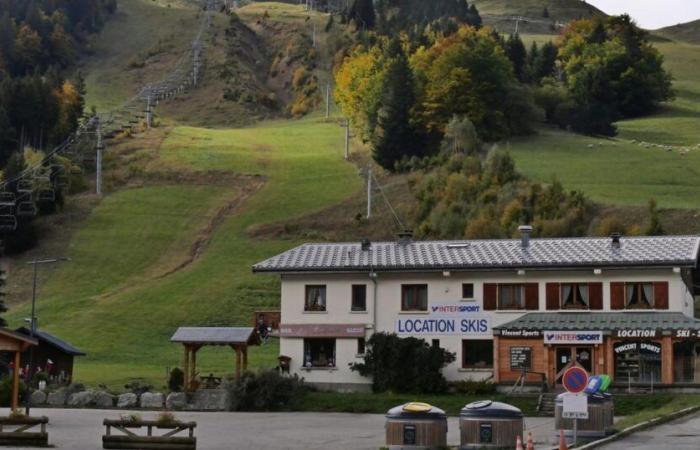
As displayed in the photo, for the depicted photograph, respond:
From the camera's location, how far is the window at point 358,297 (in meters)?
56.8

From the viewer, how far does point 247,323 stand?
72812mm

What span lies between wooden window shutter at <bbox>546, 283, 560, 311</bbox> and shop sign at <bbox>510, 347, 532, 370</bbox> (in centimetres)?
285

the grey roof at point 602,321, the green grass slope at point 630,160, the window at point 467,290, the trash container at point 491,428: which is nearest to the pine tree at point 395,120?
the green grass slope at point 630,160

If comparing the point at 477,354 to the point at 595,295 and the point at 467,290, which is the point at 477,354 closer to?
the point at 467,290

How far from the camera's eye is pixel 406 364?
52.9 metres

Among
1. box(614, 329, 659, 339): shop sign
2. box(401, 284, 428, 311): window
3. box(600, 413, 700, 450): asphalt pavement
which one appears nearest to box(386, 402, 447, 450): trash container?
box(600, 413, 700, 450): asphalt pavement

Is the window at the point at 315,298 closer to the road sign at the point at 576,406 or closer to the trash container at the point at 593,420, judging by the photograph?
the trash container at the point at 593,420

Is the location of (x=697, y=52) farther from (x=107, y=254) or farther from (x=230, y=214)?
(x=107, y=254)

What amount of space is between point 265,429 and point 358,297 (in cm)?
1696

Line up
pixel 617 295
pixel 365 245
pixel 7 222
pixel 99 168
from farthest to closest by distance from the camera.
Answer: pixel 99 168 < pixel 7 222 < pixel 365 245 < pixel 617 295

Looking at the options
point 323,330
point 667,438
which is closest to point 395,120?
point 323,330

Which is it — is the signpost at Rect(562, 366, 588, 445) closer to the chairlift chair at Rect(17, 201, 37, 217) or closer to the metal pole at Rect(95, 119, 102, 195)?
the chairlift chair at Rect(17, 201, 37, 217)

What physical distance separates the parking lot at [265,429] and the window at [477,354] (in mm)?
8704

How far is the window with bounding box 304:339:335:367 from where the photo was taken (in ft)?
185
